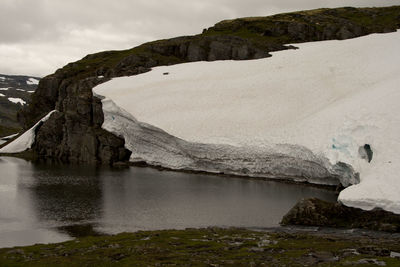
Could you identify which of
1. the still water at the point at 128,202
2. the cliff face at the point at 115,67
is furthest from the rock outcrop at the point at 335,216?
the cliff face at the point at 115,67

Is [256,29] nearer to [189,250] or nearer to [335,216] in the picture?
[335,216]

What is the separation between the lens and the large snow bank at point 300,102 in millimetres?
59594

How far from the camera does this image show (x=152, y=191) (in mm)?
67438

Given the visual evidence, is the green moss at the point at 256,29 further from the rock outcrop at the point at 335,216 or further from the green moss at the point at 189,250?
the green moss at the point at 189,250

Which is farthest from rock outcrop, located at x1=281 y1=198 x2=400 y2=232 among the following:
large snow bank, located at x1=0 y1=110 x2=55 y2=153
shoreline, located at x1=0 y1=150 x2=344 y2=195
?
large snow bank, located at x1=0 y1=110 x2=55 y2=153

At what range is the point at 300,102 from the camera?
88.8 metres

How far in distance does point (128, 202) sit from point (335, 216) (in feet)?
84.3

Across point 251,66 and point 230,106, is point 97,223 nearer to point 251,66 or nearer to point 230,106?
point 230,106

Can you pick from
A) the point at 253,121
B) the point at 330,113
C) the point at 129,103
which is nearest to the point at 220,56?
the point at 129,103

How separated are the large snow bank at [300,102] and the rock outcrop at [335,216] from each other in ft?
3.08

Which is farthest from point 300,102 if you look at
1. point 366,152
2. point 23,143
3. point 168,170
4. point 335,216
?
point 23,143

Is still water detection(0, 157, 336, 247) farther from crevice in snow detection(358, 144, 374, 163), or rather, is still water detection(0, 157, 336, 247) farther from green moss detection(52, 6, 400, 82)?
green moss detection(52, 6, 400, 82)

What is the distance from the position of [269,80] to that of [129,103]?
2998cm

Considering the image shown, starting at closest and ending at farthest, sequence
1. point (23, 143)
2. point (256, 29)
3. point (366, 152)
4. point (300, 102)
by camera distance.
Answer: point (366, 152) → point (300, 102) → point (23, 143) → point (256, 29)
